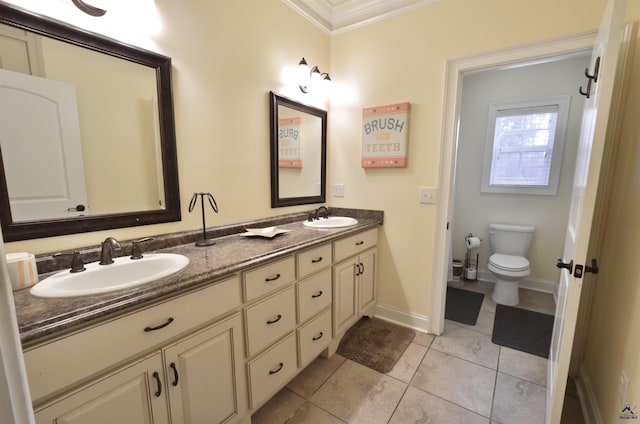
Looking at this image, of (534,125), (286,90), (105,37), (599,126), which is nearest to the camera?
(599,126)

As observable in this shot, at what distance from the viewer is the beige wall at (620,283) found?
3.74ft

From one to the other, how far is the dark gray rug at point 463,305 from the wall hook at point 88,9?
3006mm

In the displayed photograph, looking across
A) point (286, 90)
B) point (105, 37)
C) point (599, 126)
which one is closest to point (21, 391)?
point (105, 37)

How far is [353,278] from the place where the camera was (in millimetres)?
2070

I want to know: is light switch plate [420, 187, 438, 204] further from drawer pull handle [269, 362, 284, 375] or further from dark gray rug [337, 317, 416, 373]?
drawer pull handle [269, 362, 284, 375]

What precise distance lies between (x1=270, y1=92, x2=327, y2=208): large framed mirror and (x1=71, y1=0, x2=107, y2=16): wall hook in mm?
982

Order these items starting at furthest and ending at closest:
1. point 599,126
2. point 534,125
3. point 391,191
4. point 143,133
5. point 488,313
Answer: point 534,125
point 488,313
point 391,191
point 143,133
point 599,126

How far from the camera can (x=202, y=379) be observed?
3.66ft

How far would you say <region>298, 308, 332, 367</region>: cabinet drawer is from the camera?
164 centimetres

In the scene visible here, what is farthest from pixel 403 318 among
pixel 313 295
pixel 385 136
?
pixel 385 136

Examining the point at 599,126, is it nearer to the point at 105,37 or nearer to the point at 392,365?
the point at 392,365

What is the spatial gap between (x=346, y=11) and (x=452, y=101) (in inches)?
45.7

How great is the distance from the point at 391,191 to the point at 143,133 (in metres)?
1.74

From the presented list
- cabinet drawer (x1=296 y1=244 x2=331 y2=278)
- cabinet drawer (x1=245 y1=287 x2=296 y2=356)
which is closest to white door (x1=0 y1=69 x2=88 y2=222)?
cabinet drawer (x1=245 y1=287 x2=296 y2=356)
